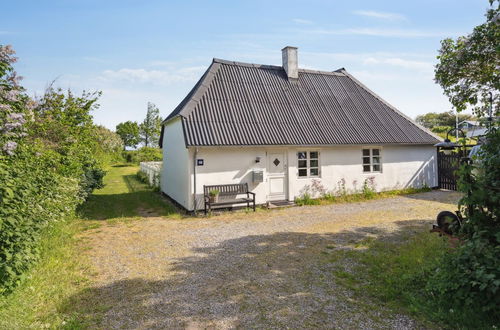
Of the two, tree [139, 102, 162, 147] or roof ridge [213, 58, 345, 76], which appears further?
tree [139, 102, 162, 147]

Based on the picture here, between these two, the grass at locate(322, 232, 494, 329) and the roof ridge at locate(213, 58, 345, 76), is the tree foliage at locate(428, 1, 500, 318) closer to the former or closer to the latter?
the grass at locate(322, 232, 494, 329)

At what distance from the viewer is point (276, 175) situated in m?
13.3

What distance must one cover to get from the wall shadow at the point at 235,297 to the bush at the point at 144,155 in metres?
31.8

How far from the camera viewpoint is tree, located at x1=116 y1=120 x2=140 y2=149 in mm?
63175

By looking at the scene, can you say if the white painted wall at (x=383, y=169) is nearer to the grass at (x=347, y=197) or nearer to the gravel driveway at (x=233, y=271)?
the grass at (x=347, y=197)

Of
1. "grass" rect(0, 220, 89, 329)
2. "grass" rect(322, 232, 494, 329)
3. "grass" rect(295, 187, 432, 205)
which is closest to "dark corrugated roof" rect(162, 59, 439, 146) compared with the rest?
"grass" rect(295, 187, 432, 205)

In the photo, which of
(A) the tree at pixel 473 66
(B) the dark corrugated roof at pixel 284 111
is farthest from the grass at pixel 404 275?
(B) the dark corrugated roof at pixel 284 111

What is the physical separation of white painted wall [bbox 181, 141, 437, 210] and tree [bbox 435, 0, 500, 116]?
5990mm

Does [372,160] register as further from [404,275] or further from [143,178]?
Answer: [143,178]

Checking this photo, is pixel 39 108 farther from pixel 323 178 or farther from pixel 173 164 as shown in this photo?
pixel 323 178

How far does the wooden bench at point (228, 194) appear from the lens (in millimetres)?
11734

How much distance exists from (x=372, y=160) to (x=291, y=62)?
Result: 660cm

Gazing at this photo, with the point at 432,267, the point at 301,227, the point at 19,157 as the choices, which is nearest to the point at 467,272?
the point at 432,267

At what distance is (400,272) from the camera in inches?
232
